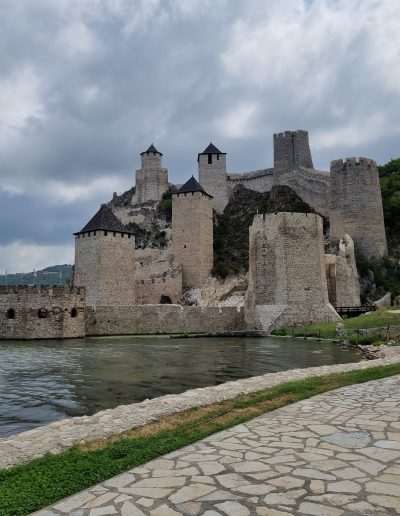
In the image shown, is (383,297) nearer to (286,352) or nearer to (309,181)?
(309,181)

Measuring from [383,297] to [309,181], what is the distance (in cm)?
1440

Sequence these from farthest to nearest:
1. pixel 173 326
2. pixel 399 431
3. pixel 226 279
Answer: pixel 226 279 < pixel 173 326 < pixel 399 431

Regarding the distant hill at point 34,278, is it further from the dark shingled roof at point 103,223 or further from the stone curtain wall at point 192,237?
the stone curtain wall at point 192,237

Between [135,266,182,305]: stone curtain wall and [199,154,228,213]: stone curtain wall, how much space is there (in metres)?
13.6

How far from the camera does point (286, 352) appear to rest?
18.6m

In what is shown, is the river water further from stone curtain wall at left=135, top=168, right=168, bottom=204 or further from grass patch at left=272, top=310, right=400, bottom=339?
stone curtain wall at left=135, top=168, right=168, bottom=204

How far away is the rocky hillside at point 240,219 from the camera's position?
4447 centimetres

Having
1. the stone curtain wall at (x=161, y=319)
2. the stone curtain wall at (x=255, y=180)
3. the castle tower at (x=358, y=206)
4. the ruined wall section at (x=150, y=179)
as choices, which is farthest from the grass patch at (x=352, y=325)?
the ruined wall section at (x=150, y=179)

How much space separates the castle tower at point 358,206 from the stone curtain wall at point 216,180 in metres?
16.7

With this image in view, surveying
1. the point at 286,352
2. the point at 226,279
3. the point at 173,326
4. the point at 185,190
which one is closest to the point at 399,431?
the point at 286,352

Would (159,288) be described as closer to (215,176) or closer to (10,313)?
(10,313)

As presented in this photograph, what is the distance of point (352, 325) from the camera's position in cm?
2420

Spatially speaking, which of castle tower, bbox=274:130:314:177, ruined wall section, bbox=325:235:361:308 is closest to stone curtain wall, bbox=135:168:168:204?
castle tower, bbox=274:130:314:177

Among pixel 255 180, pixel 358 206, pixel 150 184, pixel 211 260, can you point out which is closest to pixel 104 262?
pixel 211 260
